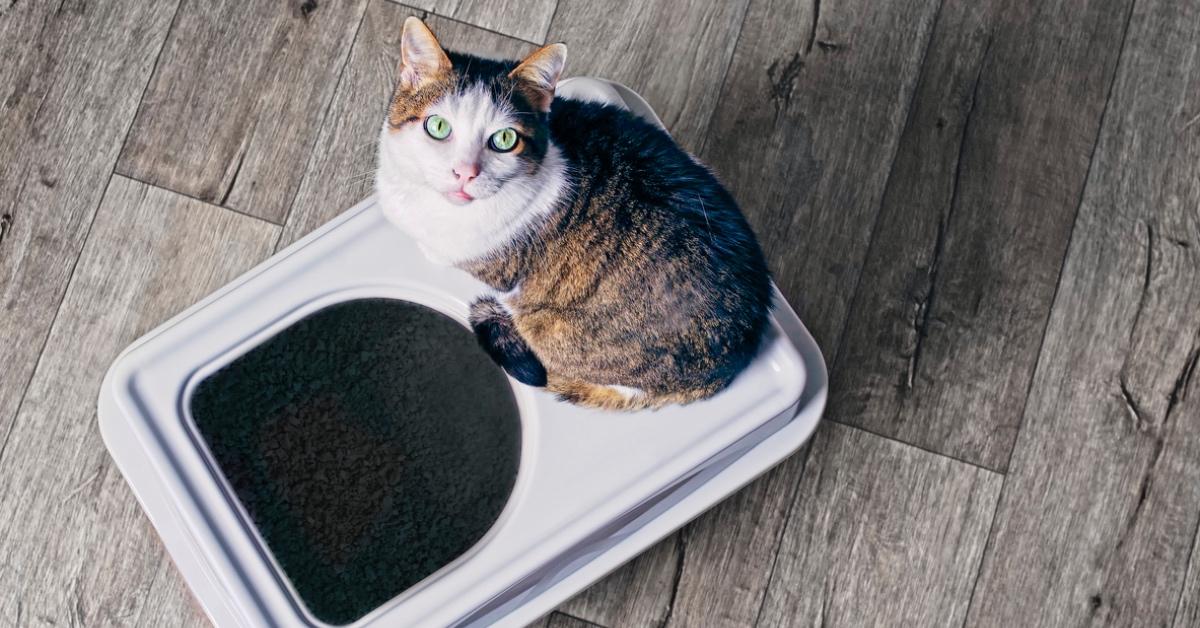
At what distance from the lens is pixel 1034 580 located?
103cm

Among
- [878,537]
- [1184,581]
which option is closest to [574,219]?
[878,537]

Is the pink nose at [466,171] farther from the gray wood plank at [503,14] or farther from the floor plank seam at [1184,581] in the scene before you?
the floor plank seam at [1184,581]

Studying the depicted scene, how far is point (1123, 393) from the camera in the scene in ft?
3.48

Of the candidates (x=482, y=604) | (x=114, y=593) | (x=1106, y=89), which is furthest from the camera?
(x=1106, y=89)

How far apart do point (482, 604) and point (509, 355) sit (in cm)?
21

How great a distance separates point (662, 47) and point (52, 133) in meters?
0.71

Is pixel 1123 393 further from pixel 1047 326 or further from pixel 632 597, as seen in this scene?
pixel 632 597

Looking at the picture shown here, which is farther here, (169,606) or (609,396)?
(169,606)

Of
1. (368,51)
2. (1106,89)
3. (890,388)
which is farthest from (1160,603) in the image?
(368,51)

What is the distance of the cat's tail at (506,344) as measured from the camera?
814 millimetres

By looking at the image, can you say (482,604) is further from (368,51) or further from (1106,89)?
(1106,89)

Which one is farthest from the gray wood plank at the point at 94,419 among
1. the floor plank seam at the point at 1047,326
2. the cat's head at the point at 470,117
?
the floor plank seam at the point at 1047,326

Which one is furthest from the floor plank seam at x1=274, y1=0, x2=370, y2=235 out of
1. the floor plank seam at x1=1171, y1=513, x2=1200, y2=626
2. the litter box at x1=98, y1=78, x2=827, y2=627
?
the floor plank seam at x1=1171, y1=513, x2=1200, y2=626

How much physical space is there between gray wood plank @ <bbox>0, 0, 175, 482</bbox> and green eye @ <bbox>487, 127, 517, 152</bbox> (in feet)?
2.00
